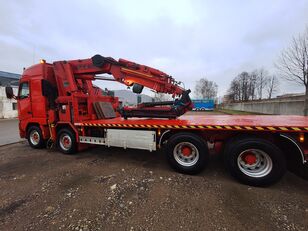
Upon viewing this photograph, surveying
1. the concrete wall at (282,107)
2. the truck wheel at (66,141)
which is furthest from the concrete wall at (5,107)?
the concrete wall at (282,107)

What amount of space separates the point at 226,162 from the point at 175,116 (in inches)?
78.0

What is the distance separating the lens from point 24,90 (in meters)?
6.24

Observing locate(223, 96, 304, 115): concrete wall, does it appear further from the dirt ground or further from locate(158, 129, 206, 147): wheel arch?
locate(158, 129, 206, 147): wheel arch

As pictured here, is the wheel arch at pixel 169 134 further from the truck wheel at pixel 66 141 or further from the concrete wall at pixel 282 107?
the concrete wall at pixel 282 107

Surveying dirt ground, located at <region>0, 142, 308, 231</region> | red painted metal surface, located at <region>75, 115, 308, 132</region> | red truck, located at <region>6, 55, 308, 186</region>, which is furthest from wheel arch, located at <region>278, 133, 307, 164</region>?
dirt ground, located at <region>0, 142, 308, 231</region>

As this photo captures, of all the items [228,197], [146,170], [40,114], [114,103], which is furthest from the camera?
[114,103]

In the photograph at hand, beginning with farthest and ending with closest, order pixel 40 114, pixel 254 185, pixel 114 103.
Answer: pixel 114 103, pixel 40 114, pixel 254 185

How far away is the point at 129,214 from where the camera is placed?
8.75 feet

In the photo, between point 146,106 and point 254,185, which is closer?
point 254,185

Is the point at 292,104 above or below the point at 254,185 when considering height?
above

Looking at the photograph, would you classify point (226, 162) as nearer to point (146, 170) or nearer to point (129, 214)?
point (146, 170)

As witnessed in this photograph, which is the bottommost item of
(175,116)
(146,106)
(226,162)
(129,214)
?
(129,214)

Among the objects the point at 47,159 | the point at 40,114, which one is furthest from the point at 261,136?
the point at 40,114

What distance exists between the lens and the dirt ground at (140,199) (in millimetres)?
2475
